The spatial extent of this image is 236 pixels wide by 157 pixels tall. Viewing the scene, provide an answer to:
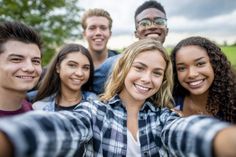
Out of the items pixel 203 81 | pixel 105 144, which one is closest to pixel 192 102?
pixel 203 81

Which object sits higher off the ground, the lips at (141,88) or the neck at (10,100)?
the lips at (141,88)

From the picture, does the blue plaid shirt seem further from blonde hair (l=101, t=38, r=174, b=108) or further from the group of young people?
blonde hair (l=101, t=38, r=174, b=108)

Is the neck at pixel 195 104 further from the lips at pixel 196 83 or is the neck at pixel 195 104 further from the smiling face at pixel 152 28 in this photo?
the smiling face at pixel 152 28

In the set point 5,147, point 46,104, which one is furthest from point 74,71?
point 5,147

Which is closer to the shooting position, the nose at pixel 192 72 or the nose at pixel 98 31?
the nose at pixel 192 72

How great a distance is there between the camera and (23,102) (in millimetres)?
2809

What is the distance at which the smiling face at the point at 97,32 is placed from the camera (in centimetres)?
504

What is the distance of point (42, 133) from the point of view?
1.15 m

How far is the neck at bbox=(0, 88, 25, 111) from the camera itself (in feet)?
8.47

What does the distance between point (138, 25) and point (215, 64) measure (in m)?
1.44

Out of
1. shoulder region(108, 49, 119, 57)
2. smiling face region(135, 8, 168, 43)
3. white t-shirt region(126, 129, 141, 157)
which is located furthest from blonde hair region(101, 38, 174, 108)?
shoulder region(108, 49, 119, 57)

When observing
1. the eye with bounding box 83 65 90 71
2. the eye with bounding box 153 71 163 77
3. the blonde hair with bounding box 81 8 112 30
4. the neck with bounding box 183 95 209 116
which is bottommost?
the neck with bounding box 183 95 209 116

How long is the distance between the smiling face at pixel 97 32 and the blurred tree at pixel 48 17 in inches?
525

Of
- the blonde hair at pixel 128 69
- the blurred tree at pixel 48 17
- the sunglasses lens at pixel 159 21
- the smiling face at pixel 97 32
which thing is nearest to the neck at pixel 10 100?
the blonde hair at pixel 128 69
